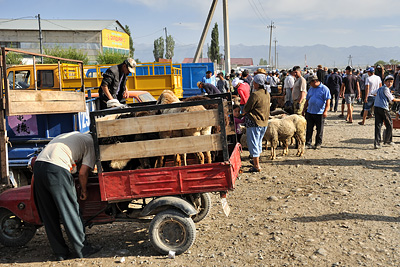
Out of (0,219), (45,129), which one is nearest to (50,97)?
(45,129)

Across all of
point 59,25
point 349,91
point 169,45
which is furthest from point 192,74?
point 169,45

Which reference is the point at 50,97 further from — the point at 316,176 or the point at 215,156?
the point at 316,176

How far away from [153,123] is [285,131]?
5280mm

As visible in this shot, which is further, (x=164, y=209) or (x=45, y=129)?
(x=45, y=129)

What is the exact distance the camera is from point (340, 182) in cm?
730

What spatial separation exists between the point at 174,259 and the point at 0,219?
7.41ft

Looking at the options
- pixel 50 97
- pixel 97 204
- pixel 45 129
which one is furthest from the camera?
pixel 45 129

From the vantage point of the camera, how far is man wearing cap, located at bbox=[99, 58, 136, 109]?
712cm

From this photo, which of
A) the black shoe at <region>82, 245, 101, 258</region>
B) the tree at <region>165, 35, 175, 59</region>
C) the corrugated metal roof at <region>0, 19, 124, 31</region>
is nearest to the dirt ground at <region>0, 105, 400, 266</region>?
the black shoe at <region>82, 245, 101, 258</region>

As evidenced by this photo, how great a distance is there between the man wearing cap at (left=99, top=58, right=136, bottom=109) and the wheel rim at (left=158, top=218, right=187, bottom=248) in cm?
320

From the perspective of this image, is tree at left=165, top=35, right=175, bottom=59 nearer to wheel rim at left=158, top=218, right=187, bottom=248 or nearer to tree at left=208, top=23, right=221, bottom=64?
tree at left=208, top=23, right=221, bottom=64

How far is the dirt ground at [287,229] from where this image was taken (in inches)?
175

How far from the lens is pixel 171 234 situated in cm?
463

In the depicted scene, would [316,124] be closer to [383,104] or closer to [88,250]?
[383,104]
